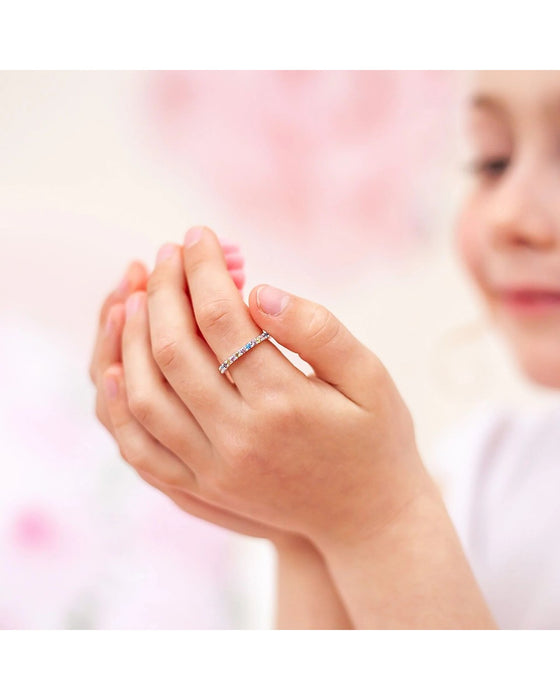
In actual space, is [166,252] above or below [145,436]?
above

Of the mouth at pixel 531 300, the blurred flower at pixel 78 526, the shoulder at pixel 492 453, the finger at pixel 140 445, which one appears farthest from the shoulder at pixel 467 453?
the finger at pixel 140 445

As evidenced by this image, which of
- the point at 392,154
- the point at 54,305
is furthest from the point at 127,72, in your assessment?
the point at 392,154

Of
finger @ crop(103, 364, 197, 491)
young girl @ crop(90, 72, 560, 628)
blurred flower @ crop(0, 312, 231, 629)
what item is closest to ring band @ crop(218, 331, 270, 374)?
young girl @ crop(90, 72, 560, 628)

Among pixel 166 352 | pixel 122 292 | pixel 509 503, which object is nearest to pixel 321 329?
pixel 166 352

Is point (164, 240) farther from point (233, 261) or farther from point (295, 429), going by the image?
point (295, 429)

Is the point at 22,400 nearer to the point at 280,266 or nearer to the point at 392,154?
the point at 280,266
